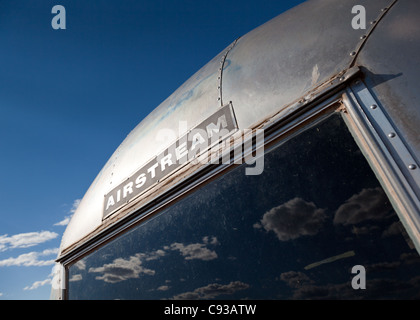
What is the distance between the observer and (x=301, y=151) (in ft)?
6.68

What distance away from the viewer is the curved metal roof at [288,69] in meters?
1.42

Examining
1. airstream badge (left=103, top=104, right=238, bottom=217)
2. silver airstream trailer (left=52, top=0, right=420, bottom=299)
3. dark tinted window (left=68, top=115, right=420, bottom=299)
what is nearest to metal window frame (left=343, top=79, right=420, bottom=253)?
silver airstream trailer (left=52, top=0, right=420, bottom=299)

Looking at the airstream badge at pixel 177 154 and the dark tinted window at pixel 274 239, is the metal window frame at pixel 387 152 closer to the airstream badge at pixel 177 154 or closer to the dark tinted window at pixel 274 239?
the dark tinted window at pixel 274 239

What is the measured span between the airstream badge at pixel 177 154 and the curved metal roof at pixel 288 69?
0.07 metres

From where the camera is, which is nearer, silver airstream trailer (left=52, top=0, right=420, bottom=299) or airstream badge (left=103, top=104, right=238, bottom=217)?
silver airstream trailer (left=52, top=0, right=420, bottom=299)

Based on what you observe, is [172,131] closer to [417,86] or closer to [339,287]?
[417,86]

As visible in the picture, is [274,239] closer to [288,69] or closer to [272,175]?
[272,175]

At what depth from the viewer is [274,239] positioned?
3293mm

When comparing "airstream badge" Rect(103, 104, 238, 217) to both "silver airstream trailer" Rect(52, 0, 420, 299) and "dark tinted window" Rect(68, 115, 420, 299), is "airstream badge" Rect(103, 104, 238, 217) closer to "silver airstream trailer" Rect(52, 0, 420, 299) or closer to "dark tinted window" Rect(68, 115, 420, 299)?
"silver airstream trailer" Rect(52, 0, 420, 299)

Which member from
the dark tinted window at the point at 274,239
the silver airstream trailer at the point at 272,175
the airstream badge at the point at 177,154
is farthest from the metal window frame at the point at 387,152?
the airstream badge at the point at 177,154

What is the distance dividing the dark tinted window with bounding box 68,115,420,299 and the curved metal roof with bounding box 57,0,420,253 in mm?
288

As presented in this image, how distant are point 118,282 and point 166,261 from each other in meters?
0.57

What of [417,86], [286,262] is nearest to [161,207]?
[417,86]

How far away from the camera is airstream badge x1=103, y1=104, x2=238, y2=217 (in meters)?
1.83
